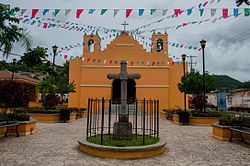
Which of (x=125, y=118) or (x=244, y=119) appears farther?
(x=244, y=119)

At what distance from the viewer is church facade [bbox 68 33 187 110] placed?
88.0 feet

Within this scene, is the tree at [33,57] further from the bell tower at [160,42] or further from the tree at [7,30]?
the bell tower at [160,42]

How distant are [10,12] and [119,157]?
751 cm

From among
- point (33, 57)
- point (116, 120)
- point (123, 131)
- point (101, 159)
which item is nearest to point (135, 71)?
point (116, 120)

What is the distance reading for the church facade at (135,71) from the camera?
26828 millimetres

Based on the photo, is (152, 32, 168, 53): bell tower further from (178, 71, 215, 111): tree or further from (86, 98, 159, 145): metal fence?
(178, 71, 215, 111): tree

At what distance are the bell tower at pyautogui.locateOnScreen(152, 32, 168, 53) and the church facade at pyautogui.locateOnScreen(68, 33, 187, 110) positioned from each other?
3.28ft

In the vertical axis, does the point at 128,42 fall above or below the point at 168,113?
above

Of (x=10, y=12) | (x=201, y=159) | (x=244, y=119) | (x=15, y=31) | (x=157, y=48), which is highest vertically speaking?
(x=157, y=48)

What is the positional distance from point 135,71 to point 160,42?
5035 millimetres

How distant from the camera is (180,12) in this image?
9.46 meters

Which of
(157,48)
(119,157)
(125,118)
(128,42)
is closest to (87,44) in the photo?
(128,42)

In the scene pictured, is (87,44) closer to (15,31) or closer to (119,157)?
(15,31)

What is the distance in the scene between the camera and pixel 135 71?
88.5 ft
